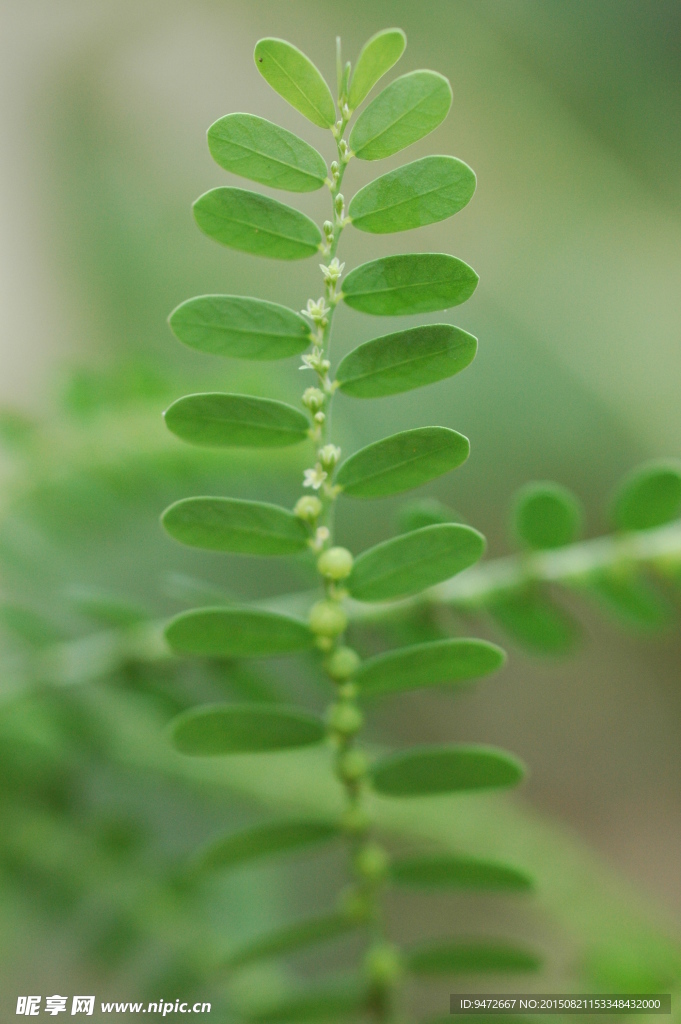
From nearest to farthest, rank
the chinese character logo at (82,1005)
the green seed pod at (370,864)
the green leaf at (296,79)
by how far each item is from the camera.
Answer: the green leaf at (296,79) → the green seed pod at (370,864) → the chinese character logo at (82,1005)

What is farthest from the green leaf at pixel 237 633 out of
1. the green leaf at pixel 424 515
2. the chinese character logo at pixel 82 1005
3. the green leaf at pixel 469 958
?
the chinese character logo at pixel 82 1005

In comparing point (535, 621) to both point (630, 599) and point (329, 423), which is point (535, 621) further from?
point (329, 423)

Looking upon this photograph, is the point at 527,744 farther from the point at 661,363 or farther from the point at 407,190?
the point at 407,190

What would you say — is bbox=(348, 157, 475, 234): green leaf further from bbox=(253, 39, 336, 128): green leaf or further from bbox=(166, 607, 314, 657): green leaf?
bbox=(166, 607, 314, 657): green leaf

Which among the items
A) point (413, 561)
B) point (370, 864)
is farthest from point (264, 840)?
point (413, 561)

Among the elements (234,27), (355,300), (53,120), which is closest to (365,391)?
→ (355,300)

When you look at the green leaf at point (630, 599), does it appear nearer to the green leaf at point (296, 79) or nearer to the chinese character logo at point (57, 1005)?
the green leaf at point (296, 79)
